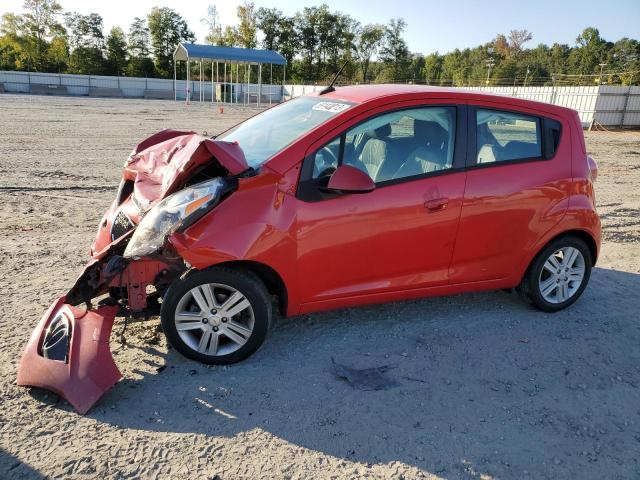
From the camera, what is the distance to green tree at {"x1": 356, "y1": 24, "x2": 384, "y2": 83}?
77.2 m

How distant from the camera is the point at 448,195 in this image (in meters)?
3.79

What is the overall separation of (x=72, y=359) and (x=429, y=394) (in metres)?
2.18

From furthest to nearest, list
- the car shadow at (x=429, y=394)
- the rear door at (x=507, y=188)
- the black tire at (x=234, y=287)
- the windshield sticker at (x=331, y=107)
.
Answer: the rear door at (x=507, y=188) < the windshield sticker at (x=331, y=107) < the black tire at (x=234, y=287) < the car shadow at (x=429, y=394)

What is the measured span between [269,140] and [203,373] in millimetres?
1763

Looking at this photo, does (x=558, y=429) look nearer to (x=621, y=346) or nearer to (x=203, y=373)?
(x=621, y=346)

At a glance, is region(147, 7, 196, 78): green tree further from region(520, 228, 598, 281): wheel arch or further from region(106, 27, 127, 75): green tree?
region(520, 228, 598, 281): wheel arch

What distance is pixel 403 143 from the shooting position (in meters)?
3.83

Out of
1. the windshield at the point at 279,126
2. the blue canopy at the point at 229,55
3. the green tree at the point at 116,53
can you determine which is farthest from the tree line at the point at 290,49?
the windshield at the point at 279,126

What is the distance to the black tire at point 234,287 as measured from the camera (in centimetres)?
328

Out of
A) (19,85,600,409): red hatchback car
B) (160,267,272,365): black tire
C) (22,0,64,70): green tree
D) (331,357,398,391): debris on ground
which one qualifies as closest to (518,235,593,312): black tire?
(19,85,600,409): red hatchback car

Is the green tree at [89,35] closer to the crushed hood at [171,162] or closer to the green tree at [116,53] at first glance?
the green tree at [116,53]

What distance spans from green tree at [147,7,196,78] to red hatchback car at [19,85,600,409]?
225 ft

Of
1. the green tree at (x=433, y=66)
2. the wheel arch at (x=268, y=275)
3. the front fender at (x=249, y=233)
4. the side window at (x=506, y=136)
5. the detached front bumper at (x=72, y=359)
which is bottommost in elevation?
the detached front bumper at (x=72, y=359)

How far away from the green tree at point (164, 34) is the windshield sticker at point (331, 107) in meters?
68.3
